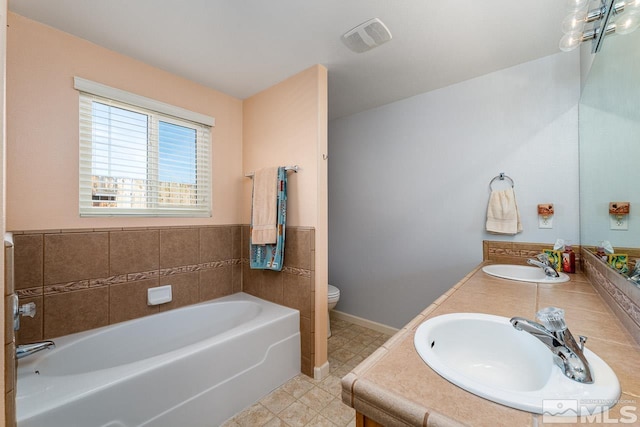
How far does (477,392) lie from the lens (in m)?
0.55

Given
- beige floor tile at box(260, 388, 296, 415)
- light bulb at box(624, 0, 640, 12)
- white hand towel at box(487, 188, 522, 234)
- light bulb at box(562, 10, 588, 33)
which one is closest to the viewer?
light bulb at box(624, 0, 640, 12)

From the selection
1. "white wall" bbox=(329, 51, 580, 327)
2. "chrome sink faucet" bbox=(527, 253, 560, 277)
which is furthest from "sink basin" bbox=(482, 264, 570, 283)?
"white wall" bbox=(329, 51, 580, 327)

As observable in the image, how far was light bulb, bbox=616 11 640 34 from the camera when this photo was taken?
2.89 feet

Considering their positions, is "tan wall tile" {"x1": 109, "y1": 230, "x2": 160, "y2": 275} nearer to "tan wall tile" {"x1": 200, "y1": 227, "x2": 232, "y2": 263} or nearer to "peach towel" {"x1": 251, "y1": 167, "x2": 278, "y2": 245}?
"tan wall tile" {"x1": 200, "y1": 227, "x2": 232, "y2": 263}

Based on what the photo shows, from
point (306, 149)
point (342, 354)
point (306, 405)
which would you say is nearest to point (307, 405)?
point (306, 405)

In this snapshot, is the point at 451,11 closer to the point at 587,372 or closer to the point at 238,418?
the point at 587,372

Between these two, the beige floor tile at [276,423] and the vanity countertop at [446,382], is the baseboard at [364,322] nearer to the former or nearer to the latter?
the beige floor tile at [276,423]

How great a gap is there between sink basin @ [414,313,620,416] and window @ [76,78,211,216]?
2077mm

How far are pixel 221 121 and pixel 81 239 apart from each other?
1.44 m

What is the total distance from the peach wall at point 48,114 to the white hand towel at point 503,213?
269cm

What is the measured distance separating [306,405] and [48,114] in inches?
96.0

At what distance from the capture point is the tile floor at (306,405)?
1514 mm

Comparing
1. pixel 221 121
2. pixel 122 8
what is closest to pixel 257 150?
pixel 221 121

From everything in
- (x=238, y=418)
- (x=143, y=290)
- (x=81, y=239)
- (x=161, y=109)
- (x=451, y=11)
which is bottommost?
(x=238, y=418)
